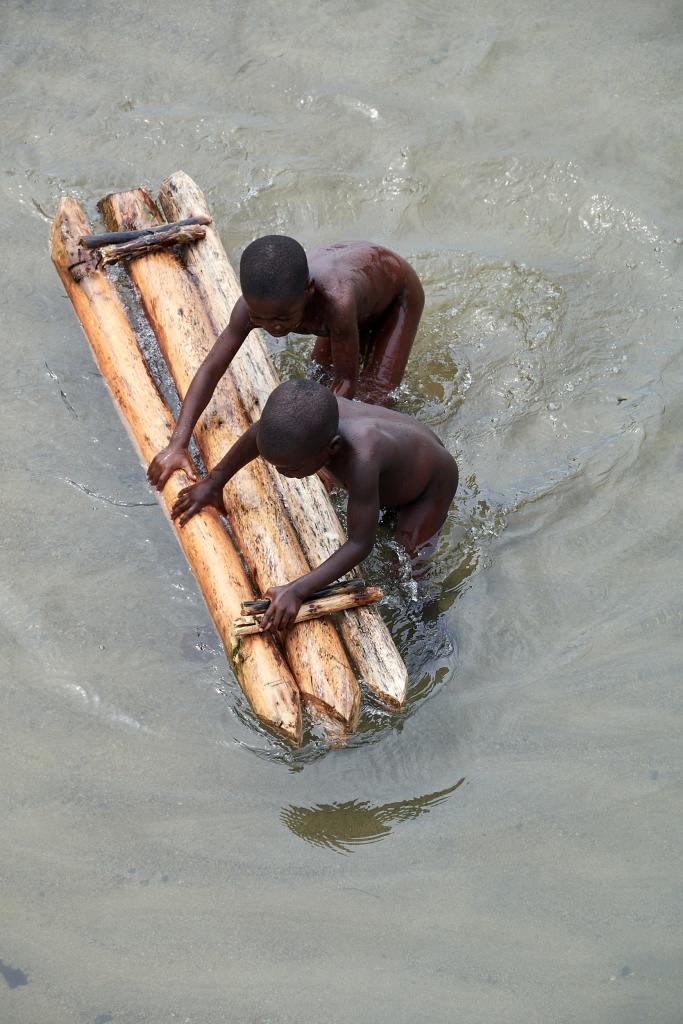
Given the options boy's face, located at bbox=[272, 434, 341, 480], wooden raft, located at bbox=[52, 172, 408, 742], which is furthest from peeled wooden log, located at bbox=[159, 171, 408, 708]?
boy's face, located at bbox=[272, 434, 341, 480]

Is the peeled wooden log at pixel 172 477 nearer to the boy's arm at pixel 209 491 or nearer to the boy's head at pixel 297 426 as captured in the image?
the boy's arm at pixel 209 491

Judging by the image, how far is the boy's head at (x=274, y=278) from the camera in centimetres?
361

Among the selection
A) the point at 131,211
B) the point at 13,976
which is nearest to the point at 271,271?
the point at 131,211

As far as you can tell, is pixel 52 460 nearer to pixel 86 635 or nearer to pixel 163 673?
pixel 86 635

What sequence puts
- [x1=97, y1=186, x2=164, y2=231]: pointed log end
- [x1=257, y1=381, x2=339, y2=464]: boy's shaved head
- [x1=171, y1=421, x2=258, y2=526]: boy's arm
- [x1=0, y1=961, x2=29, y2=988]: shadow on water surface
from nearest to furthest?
[x1=0, y1=961, x2=29, y2=988]: shadow on water surface
[x1=257, y1=381, x2=339, y2=464]: boy's shaved head
[x1=171, y1=421, x2=258, y2=526]: boy's arm
[x1=97, y1=186, x2=164, y2=231]: pointed log end

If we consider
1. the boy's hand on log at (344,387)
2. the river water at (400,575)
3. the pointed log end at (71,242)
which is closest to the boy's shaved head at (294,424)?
the boy's hand on log at (344,387)

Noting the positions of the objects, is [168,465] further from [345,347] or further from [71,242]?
[71,242]

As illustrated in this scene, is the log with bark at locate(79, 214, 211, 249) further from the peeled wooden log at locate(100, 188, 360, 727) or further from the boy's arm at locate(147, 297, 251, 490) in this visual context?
the boy's arm at locate(147, 297, 251, 490)

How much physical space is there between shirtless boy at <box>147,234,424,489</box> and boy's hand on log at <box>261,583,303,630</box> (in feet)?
2.68

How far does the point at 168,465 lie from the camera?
12.9 feet

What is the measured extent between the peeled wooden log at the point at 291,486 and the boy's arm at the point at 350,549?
0.63 ft

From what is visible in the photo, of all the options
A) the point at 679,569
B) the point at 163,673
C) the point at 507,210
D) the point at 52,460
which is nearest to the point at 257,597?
the point at 163,673

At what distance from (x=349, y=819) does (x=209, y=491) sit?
1321mm

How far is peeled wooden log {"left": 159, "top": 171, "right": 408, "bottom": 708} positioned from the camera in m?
3.41
